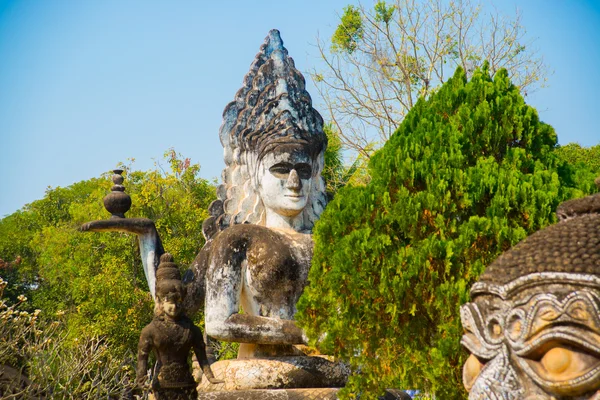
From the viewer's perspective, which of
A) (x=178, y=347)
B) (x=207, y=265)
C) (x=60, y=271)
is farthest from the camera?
(x=60, y=271)

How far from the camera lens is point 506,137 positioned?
5098 mm

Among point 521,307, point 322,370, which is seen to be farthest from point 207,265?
point 521,307

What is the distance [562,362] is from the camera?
2.57 meters

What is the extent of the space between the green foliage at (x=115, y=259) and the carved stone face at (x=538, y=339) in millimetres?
17904

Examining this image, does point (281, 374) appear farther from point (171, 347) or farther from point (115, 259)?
point (115, 259)

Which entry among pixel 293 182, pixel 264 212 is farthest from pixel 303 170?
pixel 264 212

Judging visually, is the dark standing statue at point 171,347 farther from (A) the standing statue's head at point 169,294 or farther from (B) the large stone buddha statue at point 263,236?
(B) the large stone buddha statue at point 263,236

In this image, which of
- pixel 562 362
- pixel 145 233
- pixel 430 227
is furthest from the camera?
pixel 145 233

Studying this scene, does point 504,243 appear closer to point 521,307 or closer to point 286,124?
point 521,307

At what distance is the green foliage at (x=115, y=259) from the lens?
2205 cm

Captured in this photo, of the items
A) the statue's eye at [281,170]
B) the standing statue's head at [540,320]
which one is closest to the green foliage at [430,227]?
the standing statue's head at [540,320]

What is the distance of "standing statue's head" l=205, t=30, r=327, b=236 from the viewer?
734 cm

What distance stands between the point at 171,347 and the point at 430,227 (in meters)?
2.57

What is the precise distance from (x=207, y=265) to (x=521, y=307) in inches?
187
